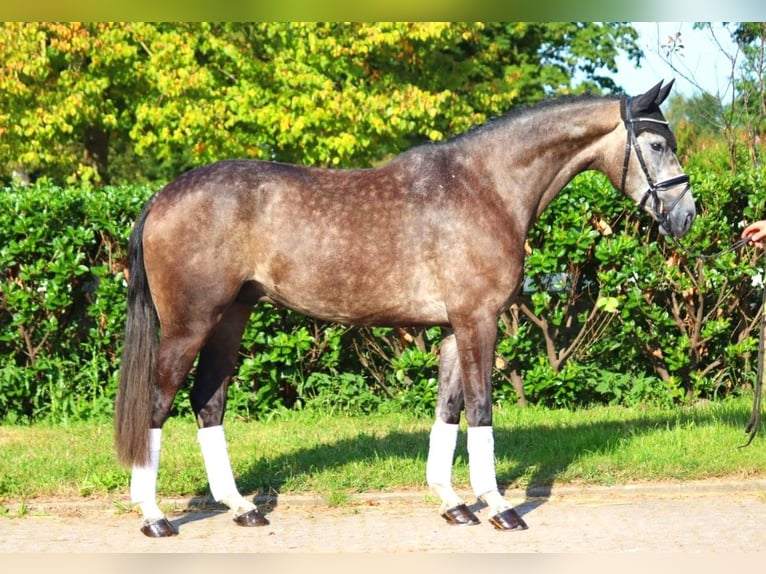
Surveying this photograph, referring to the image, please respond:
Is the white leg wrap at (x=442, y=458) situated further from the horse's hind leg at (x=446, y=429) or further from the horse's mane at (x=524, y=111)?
the horse's mane at (x=524, y=111)

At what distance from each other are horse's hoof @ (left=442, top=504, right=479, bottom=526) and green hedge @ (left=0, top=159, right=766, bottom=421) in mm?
3022

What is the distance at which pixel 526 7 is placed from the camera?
493 cm

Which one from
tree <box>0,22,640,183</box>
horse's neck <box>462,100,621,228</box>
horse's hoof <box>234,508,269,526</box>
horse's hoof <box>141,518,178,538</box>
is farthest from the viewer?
tree <box>0,22,640,183</box>

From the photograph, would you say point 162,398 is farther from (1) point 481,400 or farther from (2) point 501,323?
(2) point 501,323

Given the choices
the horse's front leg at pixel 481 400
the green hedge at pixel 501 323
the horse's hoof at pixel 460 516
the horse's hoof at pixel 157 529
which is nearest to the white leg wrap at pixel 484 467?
→ the horse's front leg at pixel 481 400

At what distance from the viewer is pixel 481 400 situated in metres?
5.91

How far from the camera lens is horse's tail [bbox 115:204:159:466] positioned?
586 centimetres

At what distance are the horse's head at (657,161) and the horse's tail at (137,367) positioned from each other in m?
2.87

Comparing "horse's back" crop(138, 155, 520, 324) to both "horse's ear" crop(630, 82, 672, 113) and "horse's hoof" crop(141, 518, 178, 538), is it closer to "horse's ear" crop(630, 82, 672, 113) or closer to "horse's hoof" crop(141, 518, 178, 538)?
"horse's ear" crop(630, 82, 672, 113)

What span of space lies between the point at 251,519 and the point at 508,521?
1464 mm

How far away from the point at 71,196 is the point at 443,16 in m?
4.94

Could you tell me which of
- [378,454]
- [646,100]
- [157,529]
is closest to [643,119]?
[646,100]

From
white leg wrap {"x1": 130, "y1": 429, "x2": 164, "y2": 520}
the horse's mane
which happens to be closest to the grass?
white leg wrap {"x1": 130, "y1": 429, "x2": 164, "y2": 520}

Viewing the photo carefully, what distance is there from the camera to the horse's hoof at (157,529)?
5746mm
